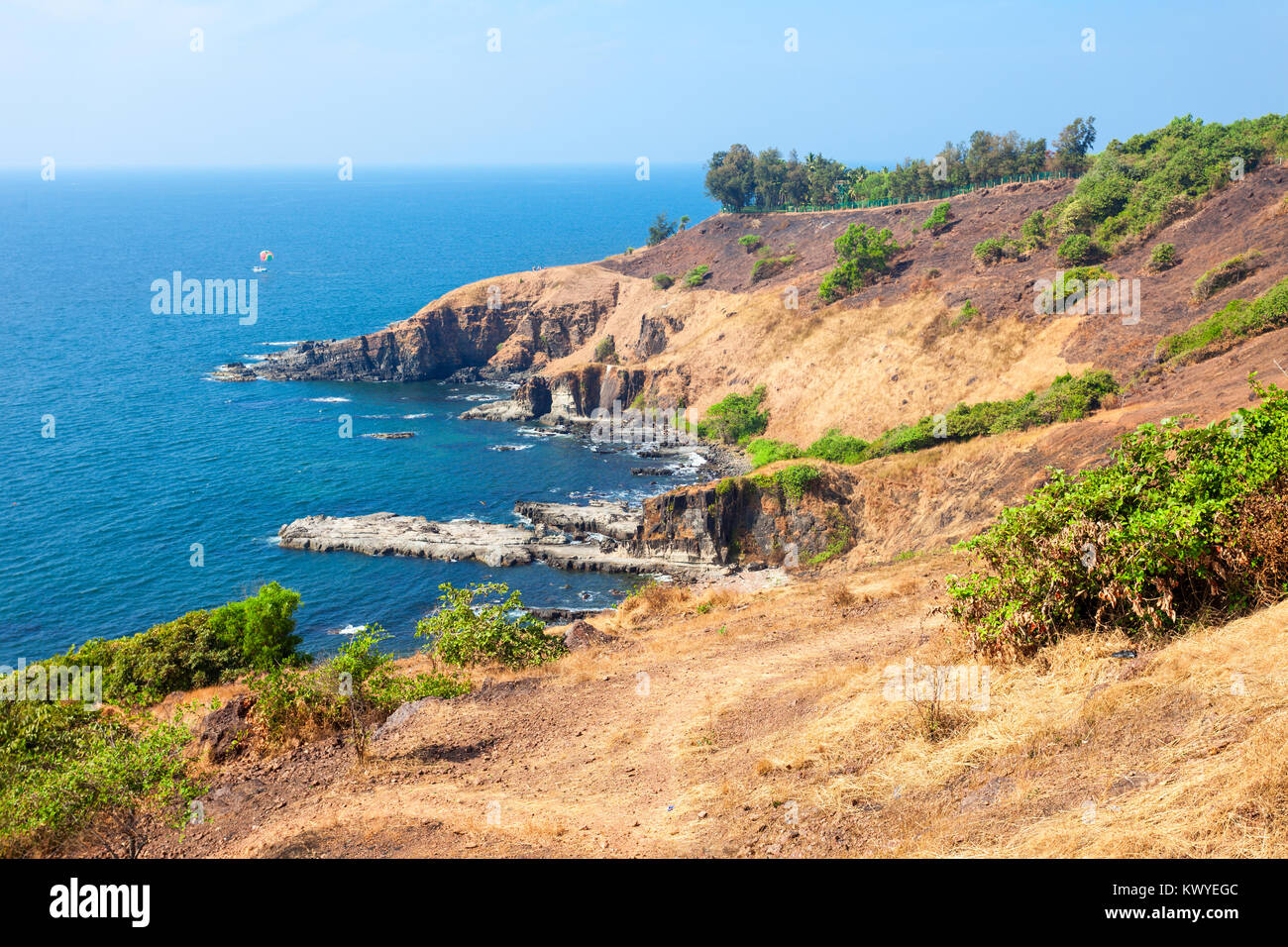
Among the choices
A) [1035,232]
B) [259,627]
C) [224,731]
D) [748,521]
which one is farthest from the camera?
[1035,232]

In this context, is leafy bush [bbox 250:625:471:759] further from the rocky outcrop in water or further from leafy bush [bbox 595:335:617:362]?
leafy bush [bbox 595:335:617:362]

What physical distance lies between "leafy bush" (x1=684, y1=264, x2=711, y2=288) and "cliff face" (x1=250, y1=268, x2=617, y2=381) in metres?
11.8

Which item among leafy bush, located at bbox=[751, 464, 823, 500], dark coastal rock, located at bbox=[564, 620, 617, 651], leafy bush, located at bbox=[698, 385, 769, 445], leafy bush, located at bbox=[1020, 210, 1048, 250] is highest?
leafy bush, located at bbox=[1020, 210, 1048, 250]

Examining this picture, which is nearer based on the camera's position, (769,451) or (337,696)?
(337,696)

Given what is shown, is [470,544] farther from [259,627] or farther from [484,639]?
[484,639]

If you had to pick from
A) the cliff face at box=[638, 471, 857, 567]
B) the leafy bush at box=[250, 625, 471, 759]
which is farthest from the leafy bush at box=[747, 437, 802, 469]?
the leafy bush at box=[250, 625, 471, 759]

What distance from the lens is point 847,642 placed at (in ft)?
97.2

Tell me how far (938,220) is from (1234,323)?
51.9m

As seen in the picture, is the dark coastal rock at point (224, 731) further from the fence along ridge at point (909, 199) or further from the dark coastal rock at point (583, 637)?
the fence along ridge at point (909, 199)

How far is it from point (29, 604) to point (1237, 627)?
67.2 meters

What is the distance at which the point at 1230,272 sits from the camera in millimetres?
64438

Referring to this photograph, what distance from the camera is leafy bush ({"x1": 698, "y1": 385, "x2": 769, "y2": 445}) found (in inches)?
3455

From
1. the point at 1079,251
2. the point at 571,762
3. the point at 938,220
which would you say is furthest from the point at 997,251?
the point at 571,762

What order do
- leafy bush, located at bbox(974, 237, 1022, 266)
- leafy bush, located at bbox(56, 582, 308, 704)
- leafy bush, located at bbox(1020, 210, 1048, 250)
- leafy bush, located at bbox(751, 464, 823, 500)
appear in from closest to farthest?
leafy bush, located at bbox(56, 582, 308, 704) < leafy bush, located at bbox(751, 464, 823, 500) < leafy bush, located at bbox(1020, 210, 1048, 250) < leafy bush, located at bbox(974, 237, 1022, 266)
